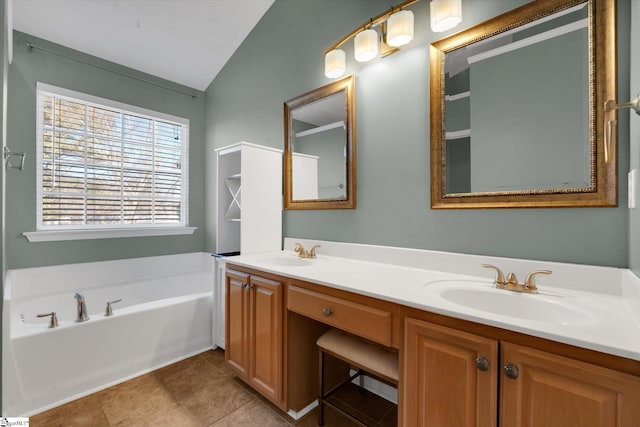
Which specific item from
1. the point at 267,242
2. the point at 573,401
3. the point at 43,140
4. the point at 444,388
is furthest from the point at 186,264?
the point at 573,401

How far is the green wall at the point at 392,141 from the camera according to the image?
1193 millimetres

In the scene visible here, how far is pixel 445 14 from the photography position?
138 cm

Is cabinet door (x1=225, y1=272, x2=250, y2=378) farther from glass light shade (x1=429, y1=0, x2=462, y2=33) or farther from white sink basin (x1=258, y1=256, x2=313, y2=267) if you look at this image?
glass light shade (x1=429, y1=0, x2=462, y2=33)

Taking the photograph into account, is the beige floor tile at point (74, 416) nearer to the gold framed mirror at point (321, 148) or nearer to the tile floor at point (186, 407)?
the tile floor at point (186, 407)

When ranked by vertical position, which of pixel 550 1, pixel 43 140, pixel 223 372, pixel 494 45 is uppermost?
pixel 550 1

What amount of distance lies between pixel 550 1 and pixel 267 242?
86.5 inches

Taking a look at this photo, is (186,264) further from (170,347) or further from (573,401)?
(573,401)

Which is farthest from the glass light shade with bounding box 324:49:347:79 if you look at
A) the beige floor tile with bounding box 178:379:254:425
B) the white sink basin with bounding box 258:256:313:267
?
the beige floor tile with bounding box 178:379:254:425

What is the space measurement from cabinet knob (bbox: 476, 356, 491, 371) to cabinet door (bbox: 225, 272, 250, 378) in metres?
1.32

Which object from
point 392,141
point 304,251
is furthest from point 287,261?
point 392,141

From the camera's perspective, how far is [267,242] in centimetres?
238

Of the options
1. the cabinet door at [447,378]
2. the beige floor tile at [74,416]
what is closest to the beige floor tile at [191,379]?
the beige floor tile at [74,416]

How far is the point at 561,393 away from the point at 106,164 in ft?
12.0

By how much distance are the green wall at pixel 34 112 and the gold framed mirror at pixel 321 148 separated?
69.0 inches
